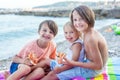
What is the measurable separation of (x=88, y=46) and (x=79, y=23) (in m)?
0.31

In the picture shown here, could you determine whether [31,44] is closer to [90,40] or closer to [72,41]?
[72,41]

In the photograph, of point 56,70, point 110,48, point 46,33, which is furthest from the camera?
point 110,48

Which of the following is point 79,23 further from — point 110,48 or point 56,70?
point 110,48

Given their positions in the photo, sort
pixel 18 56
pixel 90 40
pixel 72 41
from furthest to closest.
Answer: pixel 18 56 → pixel 72 41 → pixel 90 40

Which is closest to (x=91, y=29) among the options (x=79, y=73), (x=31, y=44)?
(x=79, y=73)

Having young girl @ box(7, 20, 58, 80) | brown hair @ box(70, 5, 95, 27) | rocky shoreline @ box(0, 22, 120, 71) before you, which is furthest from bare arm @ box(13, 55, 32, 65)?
rocky shoreline @ box(0, 22, 120, 71)

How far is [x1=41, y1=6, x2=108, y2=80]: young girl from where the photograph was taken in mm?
3648

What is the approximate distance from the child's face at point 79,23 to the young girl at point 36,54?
39cm

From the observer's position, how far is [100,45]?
370 cm

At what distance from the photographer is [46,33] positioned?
13.2 ft

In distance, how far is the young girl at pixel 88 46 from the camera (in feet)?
12.0

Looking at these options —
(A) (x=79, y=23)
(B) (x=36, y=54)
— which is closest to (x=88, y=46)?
(A) (x=79, y=23)

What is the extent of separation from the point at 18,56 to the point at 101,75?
1170 millimetres

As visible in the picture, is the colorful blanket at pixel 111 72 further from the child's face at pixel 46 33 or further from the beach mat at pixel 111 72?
the child's face at pixel 46 33
